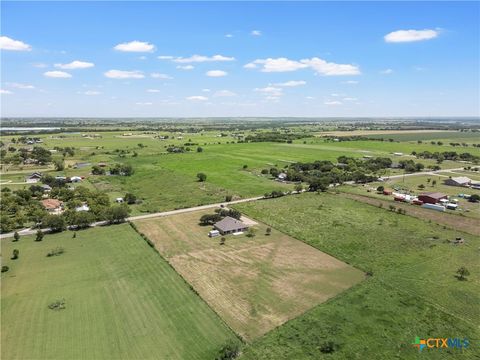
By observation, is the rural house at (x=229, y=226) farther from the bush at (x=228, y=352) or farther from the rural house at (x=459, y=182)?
the rural house at (x=459, y=182)

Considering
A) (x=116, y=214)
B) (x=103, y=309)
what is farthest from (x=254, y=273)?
(x=116, y=214)

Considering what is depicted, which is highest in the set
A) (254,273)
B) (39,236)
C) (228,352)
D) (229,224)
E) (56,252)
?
(229,224)

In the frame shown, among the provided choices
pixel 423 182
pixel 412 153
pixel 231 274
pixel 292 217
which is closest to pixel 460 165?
pixel 412 153

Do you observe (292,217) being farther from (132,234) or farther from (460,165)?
(460,165)

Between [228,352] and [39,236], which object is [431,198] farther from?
[39,236]

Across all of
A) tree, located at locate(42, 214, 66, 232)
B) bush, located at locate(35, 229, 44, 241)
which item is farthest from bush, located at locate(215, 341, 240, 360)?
tree, located at locate(42, 214, 66, 232)
